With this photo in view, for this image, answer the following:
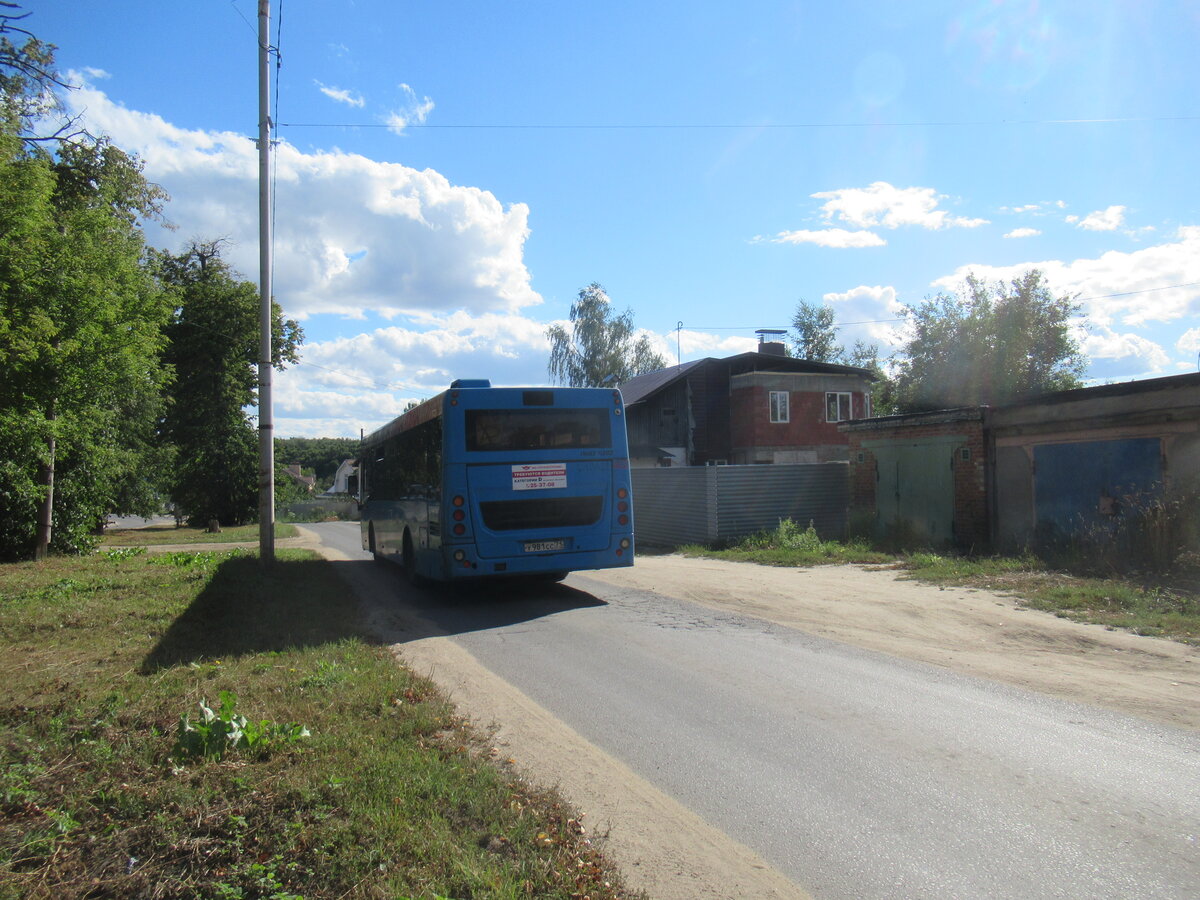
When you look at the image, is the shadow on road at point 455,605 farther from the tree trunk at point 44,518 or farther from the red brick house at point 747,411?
the red brick house at point 747,411

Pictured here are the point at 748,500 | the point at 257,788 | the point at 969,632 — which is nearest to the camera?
the point at 257,788

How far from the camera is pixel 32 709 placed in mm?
5848

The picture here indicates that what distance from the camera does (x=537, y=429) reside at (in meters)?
11.2

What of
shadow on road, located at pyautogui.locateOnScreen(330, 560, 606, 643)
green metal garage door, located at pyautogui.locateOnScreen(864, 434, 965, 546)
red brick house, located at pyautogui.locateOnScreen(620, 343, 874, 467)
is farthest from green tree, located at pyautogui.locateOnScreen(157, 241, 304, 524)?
green metal garage door, located at pyautogui.locateOnScreen(864, 434, 965, 546)

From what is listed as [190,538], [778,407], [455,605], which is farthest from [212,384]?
[455,605]

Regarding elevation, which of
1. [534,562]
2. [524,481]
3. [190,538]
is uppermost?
[524,481]

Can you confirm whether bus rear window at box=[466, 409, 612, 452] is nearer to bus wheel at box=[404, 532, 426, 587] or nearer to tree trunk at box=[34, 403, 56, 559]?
bus wheel at box=[404, 532, 426, 587]

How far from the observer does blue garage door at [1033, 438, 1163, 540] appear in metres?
13.9

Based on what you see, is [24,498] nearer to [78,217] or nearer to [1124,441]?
[78,217]

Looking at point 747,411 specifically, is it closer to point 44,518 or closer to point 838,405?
point 838,405

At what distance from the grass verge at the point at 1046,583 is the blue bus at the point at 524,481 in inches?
216

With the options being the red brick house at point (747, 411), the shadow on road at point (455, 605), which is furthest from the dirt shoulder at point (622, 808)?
the red brick house at point (747, 411)

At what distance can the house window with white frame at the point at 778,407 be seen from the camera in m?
38.3

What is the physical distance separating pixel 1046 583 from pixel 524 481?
7643 mm
